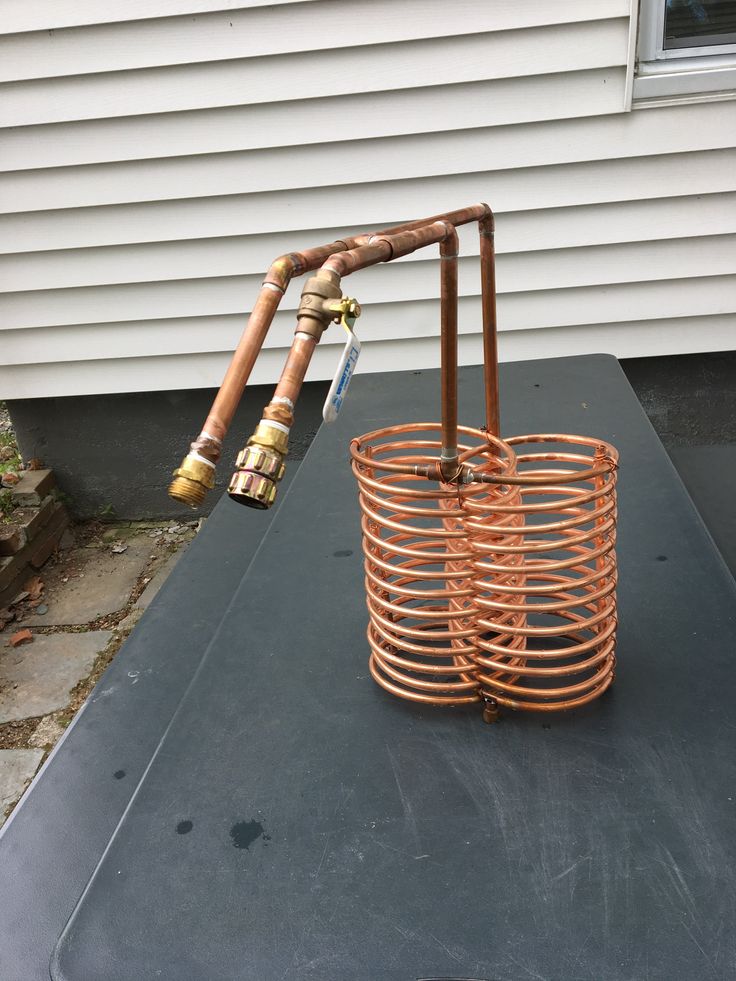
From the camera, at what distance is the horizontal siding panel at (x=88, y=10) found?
260 cm

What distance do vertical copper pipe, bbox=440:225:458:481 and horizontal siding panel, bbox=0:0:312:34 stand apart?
2125 mm

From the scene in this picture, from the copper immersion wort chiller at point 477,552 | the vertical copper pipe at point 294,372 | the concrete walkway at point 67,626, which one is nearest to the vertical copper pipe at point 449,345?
the copper immersion wort chiller at point 477,552

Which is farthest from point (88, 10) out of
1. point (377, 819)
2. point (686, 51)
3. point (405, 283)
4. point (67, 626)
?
point (377, 819)

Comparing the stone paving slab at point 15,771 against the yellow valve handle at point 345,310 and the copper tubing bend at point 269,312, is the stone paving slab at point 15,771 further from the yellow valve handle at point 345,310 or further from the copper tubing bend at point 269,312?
the yellow valve handle at point 345,310

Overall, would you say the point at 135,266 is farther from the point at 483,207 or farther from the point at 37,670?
the point at 483,207

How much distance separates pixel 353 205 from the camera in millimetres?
2900

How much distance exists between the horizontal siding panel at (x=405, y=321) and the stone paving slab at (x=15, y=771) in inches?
62.6

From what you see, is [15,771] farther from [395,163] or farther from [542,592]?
[395,163]

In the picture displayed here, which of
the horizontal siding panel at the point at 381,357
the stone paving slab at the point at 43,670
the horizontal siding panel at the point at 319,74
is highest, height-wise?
the horizontal siding panel at the point at 319,74

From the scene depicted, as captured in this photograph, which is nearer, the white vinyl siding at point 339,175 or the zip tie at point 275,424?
A: the zip tie at point 275,424

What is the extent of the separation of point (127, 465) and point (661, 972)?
3.20 meters

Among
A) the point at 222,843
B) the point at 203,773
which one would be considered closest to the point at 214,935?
the point at 222,843

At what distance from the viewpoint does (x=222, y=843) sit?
902mm

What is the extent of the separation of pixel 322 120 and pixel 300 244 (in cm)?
43
